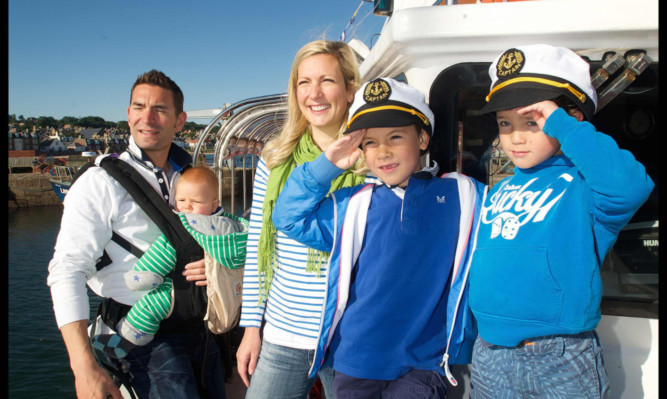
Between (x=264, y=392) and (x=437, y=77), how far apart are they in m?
1.48

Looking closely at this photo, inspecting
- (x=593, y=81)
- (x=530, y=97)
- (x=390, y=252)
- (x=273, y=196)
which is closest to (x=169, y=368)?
(x=273, y=196)

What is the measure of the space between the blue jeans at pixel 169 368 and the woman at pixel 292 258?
0.31 m

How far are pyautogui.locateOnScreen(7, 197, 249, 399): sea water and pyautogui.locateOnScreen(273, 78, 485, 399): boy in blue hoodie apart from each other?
11381 mm

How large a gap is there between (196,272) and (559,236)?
1.62 m

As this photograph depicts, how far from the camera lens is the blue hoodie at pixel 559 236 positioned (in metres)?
1.25

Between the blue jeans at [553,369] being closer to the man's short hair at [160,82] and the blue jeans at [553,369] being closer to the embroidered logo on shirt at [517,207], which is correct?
the embroidered logo on shirt at [517,207]

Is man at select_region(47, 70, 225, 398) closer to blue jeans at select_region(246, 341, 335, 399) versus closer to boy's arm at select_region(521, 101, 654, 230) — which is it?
blue jeans at select_region(246, 341, 335, 399)

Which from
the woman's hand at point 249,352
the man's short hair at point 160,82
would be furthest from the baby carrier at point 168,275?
the man's short hair at point 160,82

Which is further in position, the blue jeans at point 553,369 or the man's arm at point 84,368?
Answer: the man's arm at point 84,368

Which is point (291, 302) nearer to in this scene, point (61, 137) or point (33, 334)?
point (33, 334)

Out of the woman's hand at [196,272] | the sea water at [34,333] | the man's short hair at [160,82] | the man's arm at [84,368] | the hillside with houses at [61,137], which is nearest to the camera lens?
the man's arm at [84,368]

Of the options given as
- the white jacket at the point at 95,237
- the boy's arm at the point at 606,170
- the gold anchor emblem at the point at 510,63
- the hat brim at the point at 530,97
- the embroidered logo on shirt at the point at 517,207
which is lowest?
the white jacket at the point at 95,237

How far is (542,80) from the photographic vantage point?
4.58 feet

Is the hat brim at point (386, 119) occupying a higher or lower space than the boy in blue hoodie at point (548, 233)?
higher
